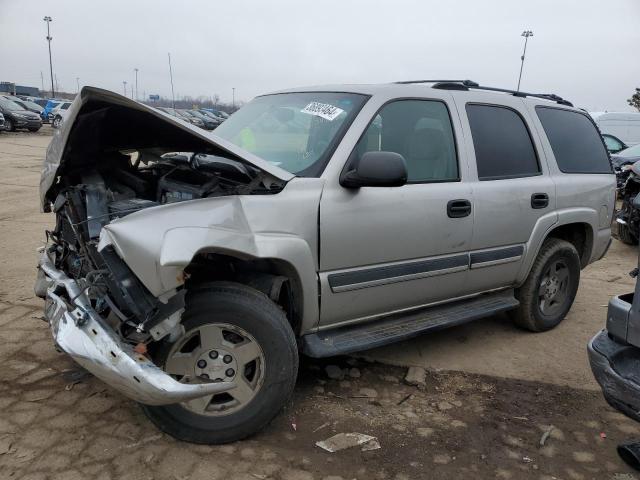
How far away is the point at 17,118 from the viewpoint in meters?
24.1

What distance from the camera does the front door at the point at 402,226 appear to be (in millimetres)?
2980

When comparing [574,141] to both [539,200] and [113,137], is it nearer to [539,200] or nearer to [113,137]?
[539,200]

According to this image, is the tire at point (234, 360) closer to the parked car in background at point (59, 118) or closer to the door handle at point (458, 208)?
the parked car in background at point (59, 118)

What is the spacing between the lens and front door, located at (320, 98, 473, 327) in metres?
2.98

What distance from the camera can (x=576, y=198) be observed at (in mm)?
4348

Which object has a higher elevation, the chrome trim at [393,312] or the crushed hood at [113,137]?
the crushed hood at [113,137]

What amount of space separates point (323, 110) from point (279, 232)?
101cm

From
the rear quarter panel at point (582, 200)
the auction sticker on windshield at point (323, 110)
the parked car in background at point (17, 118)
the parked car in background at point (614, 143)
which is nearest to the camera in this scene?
the auction sticker on windshield at point (323, 110)

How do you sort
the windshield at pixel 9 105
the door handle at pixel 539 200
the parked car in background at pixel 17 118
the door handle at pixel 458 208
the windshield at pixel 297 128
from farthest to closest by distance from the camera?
the windshield at pixel 9 105, the parked car in background at pixel 17 118, the door handle at pixel 539 200, the door handle at pixel 458 208, the windshield at pixel 297 128

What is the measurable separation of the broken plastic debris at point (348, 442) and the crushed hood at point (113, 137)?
1.43 meters

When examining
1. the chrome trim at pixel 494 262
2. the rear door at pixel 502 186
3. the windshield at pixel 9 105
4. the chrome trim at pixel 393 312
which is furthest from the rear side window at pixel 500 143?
the windshield at pixel 9 105

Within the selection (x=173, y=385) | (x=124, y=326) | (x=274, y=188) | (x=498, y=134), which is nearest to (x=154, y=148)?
(x=274, y=188)

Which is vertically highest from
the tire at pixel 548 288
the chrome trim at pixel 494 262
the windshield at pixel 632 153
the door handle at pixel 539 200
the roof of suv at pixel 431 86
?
the roof of suv at pixel 431 86

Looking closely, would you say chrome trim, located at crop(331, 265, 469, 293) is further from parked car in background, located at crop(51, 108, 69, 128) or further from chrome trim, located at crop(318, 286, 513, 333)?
parked car in background, located at crop(51, 108, 69, 128)
